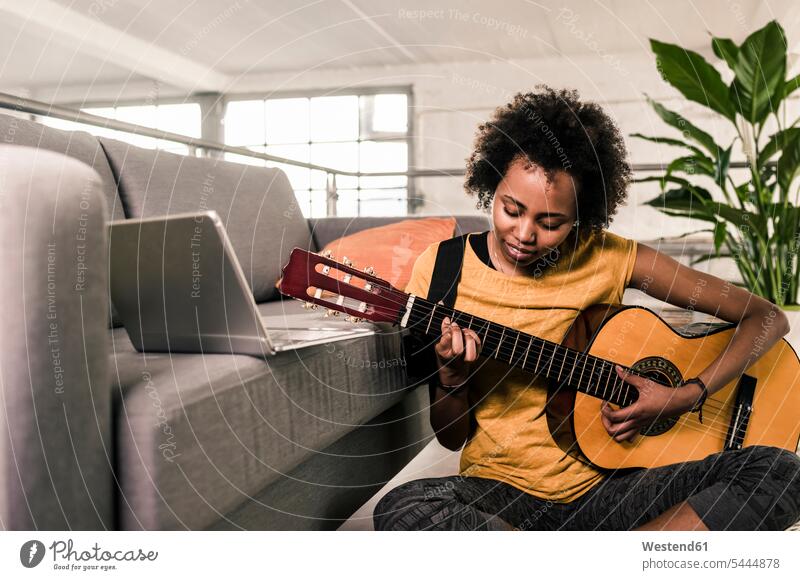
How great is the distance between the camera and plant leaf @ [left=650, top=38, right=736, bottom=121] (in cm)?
107

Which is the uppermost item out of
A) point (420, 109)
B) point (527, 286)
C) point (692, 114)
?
point (692, 114)

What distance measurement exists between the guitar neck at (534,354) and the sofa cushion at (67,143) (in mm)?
379

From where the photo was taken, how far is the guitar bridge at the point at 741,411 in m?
0.70

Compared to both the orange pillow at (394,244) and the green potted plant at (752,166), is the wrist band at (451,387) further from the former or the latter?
the green potted plant at (752,166)

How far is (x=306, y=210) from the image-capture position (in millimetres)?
1134

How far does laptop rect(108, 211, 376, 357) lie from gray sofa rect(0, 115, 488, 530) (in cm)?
2

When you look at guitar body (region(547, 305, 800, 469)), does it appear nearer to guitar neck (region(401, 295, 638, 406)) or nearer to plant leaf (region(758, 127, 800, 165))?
guitar neck (region(401, 295, 638, 406))

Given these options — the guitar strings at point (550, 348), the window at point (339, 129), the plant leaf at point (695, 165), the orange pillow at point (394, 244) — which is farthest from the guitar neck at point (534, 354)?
the plant leaf at point (695, 165)

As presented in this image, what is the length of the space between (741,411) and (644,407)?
0.47 feet

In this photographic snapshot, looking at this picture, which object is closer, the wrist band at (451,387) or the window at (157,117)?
the wrist band at (451,387)

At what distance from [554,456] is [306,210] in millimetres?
670

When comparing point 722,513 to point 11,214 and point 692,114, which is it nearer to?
point 11,214
